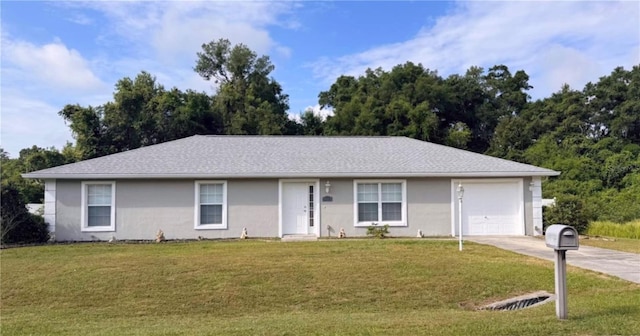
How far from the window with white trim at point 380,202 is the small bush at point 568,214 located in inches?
225

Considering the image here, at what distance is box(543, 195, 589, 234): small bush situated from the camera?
17.9 metres

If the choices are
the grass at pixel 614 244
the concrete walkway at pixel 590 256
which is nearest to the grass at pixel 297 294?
the concrete walkway at pixel 590 256

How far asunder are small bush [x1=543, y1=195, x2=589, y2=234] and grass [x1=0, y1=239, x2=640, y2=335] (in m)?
7.01

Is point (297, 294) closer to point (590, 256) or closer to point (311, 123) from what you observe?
point (590, 256)

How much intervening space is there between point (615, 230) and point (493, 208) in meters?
4.78

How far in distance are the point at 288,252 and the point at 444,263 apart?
3934 millimetres

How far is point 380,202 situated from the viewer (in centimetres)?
1705

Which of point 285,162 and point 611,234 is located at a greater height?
point 285,162

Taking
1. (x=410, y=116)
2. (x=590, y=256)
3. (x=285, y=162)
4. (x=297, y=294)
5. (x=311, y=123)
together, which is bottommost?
(x=297, y=294)

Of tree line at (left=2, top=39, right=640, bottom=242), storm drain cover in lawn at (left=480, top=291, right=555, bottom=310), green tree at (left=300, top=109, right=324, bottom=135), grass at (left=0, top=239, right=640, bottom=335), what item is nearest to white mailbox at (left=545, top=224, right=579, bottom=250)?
grass at (left=0, top=239, right=640, bottom=335)

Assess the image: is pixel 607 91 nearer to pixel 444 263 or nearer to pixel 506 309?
pixel 444 263

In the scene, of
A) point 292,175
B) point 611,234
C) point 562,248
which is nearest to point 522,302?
point 562,248

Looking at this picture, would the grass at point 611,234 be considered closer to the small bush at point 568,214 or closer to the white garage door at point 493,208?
the small bush at point 568,214

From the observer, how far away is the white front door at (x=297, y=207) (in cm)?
1686
